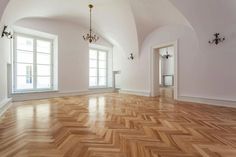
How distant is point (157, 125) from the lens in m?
2.30

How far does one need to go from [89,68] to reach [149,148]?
586cm

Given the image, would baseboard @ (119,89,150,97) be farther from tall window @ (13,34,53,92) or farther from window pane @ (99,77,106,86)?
tall window @ (13,34,53,92)

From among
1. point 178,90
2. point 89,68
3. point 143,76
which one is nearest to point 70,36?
point 89,68

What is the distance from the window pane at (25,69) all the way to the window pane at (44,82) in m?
0.37

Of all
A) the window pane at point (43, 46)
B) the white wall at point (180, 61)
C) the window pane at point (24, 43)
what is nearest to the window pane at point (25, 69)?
the window pane at point (24, 43)

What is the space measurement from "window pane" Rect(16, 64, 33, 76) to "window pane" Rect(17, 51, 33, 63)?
156 mm

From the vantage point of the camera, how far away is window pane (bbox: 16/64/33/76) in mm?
5043

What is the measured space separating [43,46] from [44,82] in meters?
1.39

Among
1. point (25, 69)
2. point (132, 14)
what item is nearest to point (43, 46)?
point (25, 69)

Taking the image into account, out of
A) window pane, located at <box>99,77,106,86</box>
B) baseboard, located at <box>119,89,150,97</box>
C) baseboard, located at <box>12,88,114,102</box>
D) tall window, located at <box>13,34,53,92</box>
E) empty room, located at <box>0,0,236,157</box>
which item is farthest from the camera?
window pane, located at <box>99,77,106,86</box>

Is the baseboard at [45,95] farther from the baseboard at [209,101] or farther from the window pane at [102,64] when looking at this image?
the baseboard at [209,101]

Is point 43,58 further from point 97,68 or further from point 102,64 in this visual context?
point 102,64

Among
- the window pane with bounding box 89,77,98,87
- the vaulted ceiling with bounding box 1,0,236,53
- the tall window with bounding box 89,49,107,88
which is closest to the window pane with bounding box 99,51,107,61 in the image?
the tall window with bounding box 89,49,107,88

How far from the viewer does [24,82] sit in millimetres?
5148
